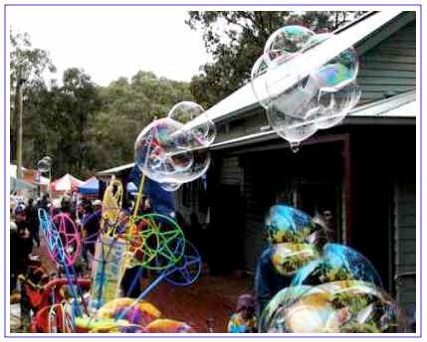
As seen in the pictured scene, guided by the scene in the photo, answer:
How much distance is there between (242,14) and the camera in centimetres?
3081

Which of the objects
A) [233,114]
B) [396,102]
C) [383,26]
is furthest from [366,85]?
[233,114]

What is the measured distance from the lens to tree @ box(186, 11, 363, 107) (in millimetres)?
30547

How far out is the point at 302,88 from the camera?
20.9 ft

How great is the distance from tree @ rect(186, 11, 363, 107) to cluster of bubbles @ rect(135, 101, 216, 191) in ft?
72.8

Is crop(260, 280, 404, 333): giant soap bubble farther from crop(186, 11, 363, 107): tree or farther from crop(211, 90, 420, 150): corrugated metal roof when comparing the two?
crop(186, 11, 363, 107): tree

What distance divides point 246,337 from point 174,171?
3248 mm

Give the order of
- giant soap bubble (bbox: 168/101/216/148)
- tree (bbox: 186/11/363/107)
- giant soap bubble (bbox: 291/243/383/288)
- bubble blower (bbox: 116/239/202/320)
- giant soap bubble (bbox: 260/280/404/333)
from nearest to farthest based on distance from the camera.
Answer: giant soap bubble (bbox: 260/280/404/333), giant soap bubble (bbox: 291/243/383/288), bubble blower (bbox: 116/239/202/320), giant soap bubble (bbox: 168/101/216/148), tree (bbox: 186/11/363/107)

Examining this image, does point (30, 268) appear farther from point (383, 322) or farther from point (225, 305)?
point (383, 322)

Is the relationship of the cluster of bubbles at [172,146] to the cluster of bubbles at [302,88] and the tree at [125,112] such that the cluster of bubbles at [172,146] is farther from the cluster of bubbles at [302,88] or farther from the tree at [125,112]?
the tree at [125,112]

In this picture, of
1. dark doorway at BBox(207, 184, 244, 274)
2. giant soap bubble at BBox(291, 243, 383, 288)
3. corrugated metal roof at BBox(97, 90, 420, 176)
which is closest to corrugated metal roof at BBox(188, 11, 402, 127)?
corrugated metal roof at BBox(97, 90, 420, 176)

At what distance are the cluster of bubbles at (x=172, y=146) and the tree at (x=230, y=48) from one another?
22.2m

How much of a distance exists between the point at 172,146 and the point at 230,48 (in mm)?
25366

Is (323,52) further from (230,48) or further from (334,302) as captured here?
(230,48)

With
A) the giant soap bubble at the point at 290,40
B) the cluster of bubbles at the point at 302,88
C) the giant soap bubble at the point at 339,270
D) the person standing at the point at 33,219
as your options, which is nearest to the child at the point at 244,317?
the giant soap bubble at the point at 339,270
